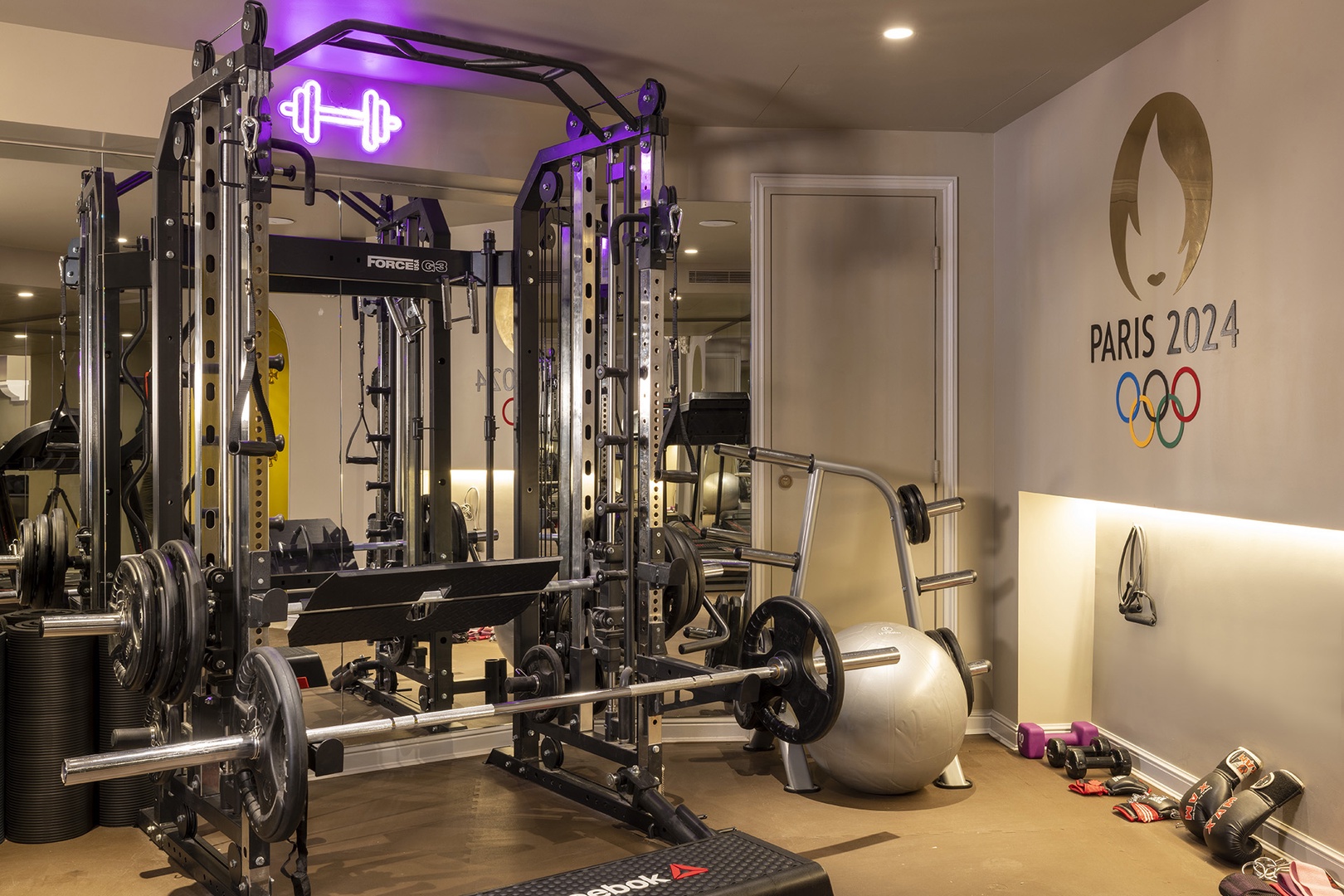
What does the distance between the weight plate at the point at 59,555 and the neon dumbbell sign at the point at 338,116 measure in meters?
1.91

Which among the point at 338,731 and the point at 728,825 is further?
the point at 728,825

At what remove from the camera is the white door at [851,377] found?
5.57 meters

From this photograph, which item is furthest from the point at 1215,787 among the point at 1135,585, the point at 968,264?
the point at 968,264

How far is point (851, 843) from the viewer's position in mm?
4055

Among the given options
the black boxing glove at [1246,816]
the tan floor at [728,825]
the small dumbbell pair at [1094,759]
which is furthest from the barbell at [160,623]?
the small dumbbell pair at [1094,759]

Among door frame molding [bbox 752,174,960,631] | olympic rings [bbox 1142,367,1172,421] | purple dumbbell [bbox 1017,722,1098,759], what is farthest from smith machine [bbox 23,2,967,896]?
olympic rings [bbox 1142,367,1172,421]

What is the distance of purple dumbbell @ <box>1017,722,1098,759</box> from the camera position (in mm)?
5109

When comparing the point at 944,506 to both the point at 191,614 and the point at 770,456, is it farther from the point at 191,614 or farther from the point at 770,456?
the point at 191,614

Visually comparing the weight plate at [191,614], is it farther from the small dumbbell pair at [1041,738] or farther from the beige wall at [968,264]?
the small dumbbell pair at [1041,738]

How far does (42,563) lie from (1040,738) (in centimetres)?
447

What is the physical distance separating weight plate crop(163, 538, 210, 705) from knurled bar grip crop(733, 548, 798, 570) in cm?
229

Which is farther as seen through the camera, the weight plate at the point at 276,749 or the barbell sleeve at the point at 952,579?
the barbell sleeve at the point at 952,579

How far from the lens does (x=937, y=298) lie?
5.65 metres

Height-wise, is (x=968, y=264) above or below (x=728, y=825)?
above
